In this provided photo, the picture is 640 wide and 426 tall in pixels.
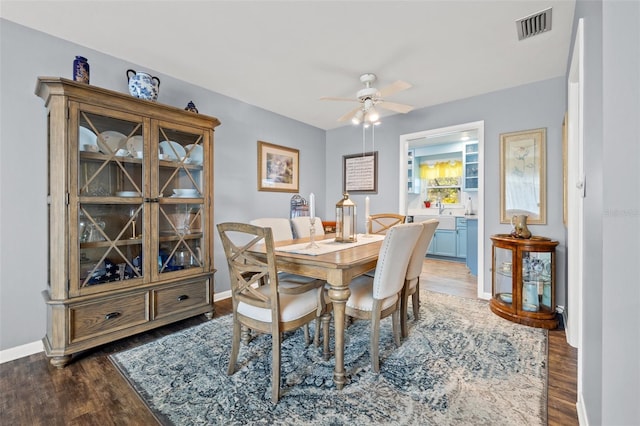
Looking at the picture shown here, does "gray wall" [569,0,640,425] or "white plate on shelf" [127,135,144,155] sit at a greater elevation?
"white plate on shelf" [127,135,144,155]

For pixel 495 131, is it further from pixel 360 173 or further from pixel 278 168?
pixel 278 168

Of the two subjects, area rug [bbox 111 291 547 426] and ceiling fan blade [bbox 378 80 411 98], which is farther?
ceiling fan blade [bbox 378 80 411 98]

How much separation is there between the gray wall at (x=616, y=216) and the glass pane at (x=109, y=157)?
281cm

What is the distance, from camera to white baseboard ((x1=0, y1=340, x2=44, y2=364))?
6.38 feet

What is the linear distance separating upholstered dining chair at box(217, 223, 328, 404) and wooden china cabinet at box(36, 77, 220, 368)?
104 centimetres

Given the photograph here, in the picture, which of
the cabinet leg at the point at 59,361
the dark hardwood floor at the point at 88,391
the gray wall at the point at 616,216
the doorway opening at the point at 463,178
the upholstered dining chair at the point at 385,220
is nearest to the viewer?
the gray wall at the point at 616,216

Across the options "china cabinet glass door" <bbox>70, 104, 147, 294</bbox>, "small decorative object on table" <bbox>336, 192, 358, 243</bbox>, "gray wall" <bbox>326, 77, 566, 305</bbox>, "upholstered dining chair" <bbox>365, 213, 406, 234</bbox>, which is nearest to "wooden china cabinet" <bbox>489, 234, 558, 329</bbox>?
"gray wall" <bbox>326, 77, 566, 305</bbox>

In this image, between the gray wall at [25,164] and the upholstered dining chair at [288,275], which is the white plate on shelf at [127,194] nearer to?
the gray wall at [25,164]

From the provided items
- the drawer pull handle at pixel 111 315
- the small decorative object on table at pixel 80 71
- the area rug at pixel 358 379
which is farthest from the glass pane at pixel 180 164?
the area rug at pixel 358 379

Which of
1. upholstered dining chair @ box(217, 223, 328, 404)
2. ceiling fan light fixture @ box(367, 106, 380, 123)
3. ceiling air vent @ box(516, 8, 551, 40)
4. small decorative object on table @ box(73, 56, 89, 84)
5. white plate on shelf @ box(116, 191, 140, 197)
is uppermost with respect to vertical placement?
ceiling air vent @ box(516, 8, 551, 40)

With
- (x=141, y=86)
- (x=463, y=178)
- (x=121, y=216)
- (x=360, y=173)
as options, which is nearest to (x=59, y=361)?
(x=121, y=216)

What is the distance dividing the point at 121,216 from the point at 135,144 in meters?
0.60

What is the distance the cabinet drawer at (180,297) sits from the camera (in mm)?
2340

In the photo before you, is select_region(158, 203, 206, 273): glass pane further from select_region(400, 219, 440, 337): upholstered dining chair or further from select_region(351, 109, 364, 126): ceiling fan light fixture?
select_region(400, 219, 440, 337): upholstered dining chair
